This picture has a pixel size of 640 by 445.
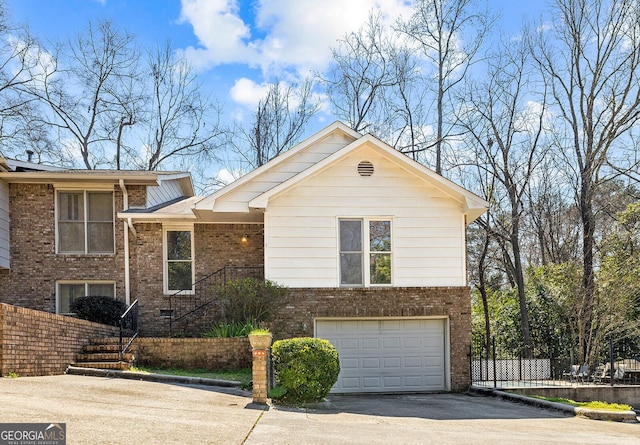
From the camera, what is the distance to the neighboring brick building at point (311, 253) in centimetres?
1672

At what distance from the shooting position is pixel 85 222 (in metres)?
18.5

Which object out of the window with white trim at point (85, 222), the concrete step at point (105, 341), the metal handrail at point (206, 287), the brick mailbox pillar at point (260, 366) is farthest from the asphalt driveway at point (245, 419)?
the window with white trim at point (85, 222)

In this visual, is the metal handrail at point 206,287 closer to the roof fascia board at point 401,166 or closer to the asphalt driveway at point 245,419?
the roof fascia board at point 401,166

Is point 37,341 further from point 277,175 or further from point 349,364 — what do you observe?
point 349,364

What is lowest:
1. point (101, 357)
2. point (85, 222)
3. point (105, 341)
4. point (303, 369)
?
point (101, 357)

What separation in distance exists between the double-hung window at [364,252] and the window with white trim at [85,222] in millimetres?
6735

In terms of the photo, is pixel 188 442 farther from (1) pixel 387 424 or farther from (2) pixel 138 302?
(2) pixel 138 302

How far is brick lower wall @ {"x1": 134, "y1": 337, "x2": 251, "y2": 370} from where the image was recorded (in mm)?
15258

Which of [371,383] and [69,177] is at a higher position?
[69,177]

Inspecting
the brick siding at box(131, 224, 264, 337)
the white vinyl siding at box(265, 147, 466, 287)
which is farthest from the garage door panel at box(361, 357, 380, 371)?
the brick siding at box(131, 224, 264, 337)

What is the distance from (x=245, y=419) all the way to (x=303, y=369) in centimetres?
270

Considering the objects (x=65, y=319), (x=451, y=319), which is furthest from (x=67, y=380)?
(x=451, y=319)

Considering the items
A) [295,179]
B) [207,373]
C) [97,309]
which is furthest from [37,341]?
[295,179]

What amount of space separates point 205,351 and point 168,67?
21782 millimetres
